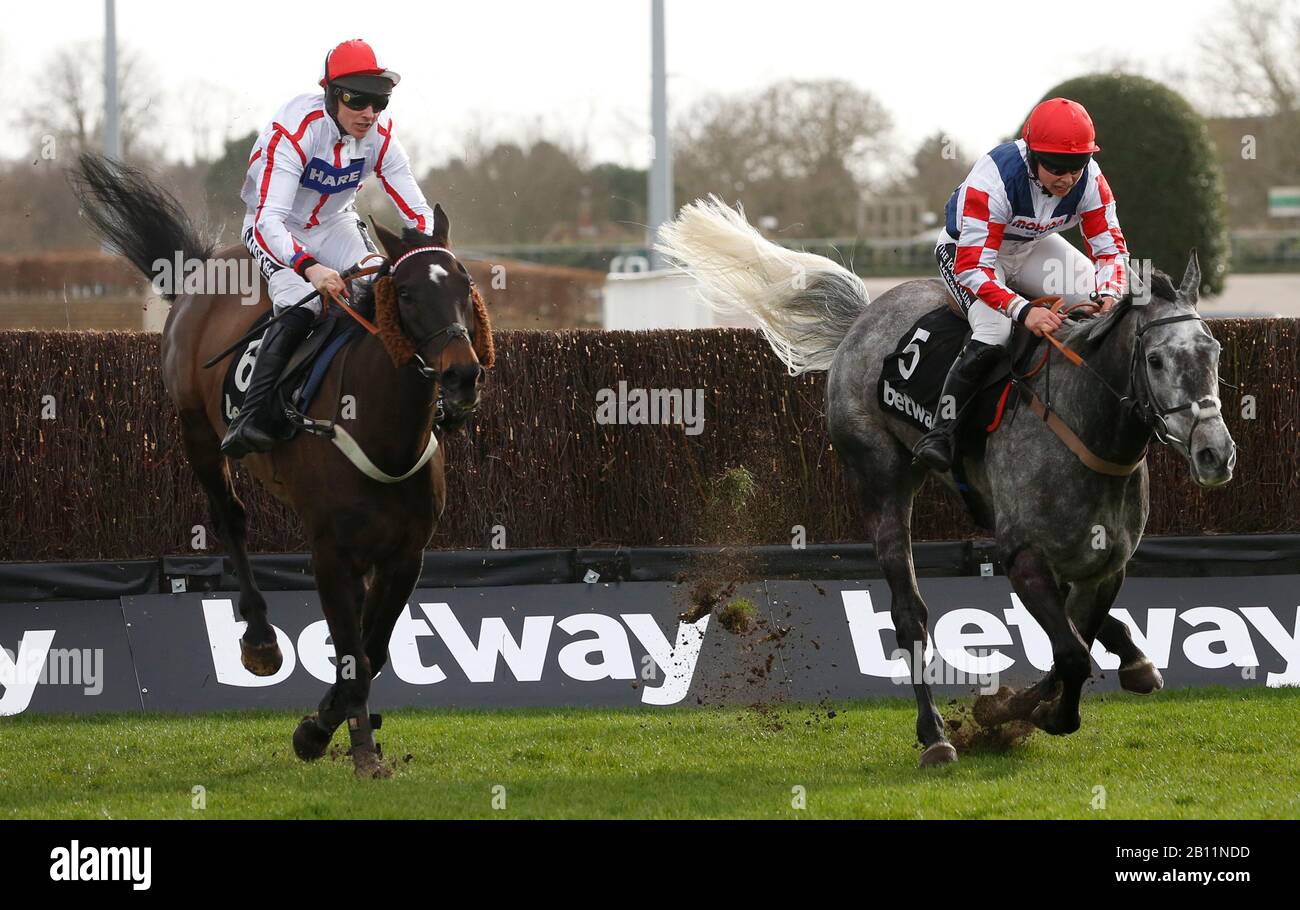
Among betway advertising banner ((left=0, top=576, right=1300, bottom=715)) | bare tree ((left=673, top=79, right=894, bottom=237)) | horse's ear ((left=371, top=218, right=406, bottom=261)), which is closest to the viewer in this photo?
horse's ear ((left=371, top=218, right=406, bottom=261))

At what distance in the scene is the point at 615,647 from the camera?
761 cm

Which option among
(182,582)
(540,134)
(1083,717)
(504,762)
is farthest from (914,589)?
(540,134)

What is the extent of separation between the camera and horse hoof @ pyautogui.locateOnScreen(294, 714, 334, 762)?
233 inches

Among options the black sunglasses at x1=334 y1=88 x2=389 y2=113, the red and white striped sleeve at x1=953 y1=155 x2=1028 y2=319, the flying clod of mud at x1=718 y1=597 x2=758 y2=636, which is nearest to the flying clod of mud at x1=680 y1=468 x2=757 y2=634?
the flying clod of mud at x1=718 y1=597 x2=758 y2=636

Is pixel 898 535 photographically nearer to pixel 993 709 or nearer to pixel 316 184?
pixel 993 709

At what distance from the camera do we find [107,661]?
752cm

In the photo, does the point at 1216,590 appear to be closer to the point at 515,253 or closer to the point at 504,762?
the point at 504,762

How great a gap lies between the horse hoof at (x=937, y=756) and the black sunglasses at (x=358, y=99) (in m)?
3.22

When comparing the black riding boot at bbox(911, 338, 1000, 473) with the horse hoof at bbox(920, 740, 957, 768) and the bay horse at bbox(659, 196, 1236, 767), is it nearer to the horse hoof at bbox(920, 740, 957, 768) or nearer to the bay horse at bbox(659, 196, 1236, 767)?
the bay horse at bbox(659, 196, 1236, 767)

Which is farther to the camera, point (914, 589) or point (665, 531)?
point (665, 531)

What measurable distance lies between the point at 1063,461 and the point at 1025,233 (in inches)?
43.7

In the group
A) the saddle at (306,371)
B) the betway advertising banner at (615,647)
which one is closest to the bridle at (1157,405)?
the betway advertising banner at (615,647)

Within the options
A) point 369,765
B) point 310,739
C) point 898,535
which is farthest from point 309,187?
point 898,535

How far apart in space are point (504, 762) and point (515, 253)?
30.2 meters
